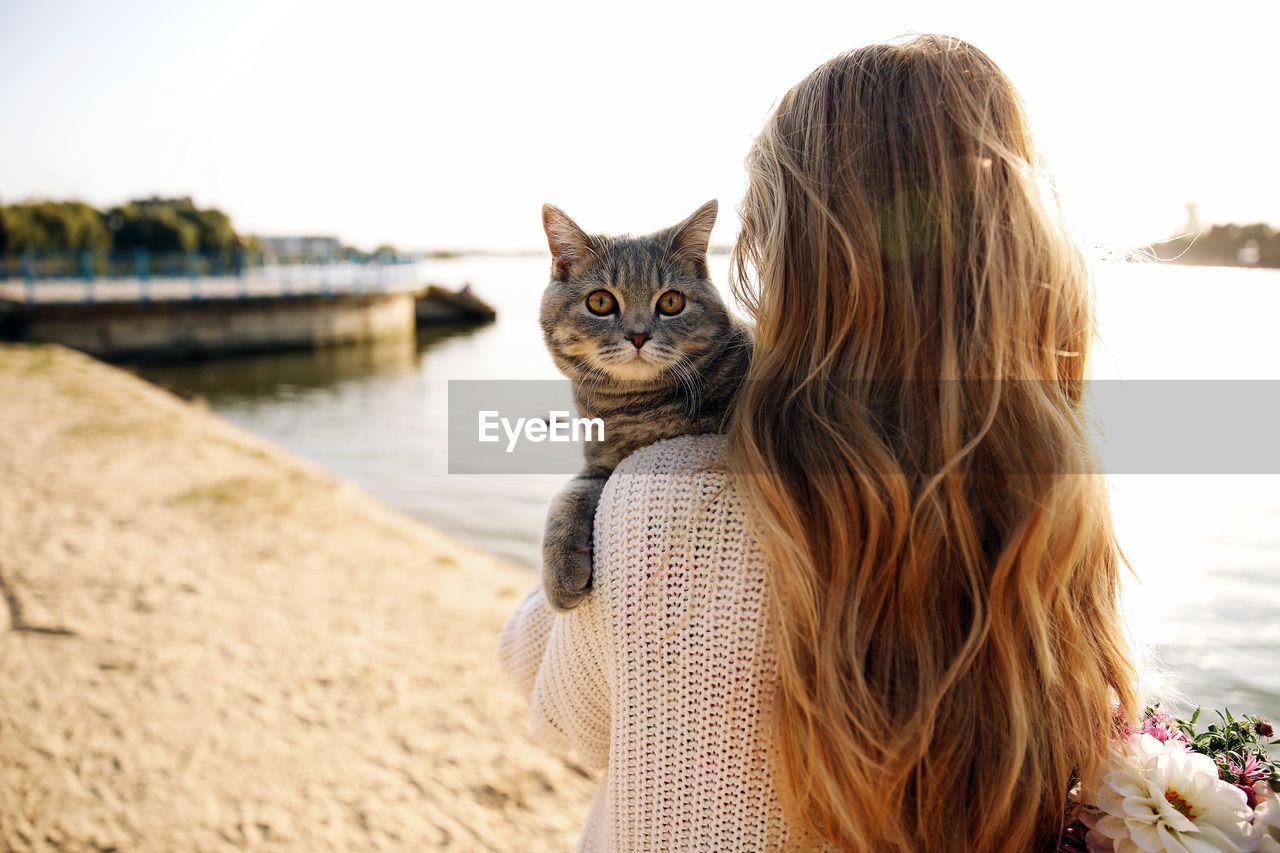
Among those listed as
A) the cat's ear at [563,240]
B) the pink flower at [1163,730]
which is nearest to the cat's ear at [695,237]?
the cat's ear at [563,240]

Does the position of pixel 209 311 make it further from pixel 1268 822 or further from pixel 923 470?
pixel 1268 822

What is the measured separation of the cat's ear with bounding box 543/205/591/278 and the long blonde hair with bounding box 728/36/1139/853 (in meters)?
0.93

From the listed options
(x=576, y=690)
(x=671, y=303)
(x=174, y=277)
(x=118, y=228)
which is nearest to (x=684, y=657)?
(x=576, y=690)

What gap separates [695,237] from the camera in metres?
1.84

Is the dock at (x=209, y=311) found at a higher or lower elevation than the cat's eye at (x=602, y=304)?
lower

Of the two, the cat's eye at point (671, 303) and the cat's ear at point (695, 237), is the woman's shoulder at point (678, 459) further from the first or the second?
the cat's ear at point (695, 237)

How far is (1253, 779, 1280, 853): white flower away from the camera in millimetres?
839

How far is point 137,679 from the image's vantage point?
3.45m

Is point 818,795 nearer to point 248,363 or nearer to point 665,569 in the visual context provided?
point 665,569

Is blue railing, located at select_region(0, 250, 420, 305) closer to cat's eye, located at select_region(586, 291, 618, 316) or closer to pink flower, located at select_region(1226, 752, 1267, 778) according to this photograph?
cat's eye, located at select_region(586, 291, 618, 316)

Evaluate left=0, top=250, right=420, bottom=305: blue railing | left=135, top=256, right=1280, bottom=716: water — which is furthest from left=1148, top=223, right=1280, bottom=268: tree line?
left=0, top=250, right=420, bottom=305: blue railing

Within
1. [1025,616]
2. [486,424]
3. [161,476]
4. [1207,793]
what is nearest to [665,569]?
[1025,616]

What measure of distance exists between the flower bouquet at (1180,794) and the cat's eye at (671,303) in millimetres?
1179

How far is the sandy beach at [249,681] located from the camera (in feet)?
9.00
